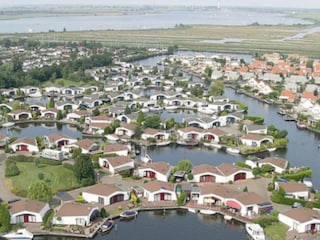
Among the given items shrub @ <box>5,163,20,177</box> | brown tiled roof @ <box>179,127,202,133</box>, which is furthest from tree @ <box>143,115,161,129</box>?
shrub @ <box>5,163,20,177</box>

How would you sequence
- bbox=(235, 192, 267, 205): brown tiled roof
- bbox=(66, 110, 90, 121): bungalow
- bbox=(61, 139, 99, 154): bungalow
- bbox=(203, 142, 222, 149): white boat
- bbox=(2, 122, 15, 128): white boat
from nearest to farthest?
bbox=(235, 192, 267, 205): brown tiled roof < bbox=(61, 139, 99, 154): bungalow < bbox=(203, 142, 222, 149): white boat < bbox=(2, 122, 15, 128): white boat < bbox=(66, 110, 90, 121): bungalow

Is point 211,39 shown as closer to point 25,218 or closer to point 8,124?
point 8,124

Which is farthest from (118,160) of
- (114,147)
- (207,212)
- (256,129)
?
(256,129)

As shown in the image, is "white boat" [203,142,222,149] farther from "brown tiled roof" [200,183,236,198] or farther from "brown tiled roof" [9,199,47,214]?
"brown tiled roof" [9,199,47,214]

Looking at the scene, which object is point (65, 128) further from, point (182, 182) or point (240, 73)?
point (240, 73)

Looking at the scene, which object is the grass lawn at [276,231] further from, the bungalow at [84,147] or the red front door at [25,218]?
the bungalow at [84,147]
